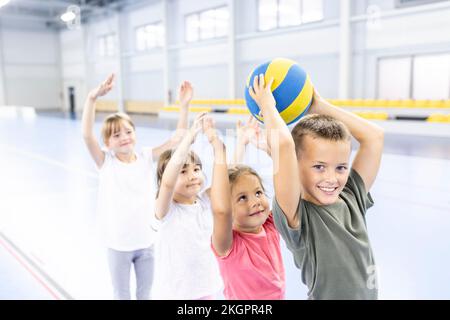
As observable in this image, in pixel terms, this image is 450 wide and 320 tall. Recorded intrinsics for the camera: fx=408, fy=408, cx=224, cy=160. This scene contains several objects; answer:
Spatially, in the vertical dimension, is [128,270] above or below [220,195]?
below

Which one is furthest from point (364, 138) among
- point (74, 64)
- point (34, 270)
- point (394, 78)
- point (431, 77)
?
point (74, 64)

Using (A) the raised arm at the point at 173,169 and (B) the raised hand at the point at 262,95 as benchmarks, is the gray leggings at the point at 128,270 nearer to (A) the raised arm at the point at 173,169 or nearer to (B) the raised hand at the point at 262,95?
(A) the raised arm at the point at 173,169

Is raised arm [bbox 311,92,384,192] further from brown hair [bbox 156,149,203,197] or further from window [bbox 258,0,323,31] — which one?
window [bbox 258,0,323,31]

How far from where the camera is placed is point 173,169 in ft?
5.95

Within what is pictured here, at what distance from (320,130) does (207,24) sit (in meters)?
19.9

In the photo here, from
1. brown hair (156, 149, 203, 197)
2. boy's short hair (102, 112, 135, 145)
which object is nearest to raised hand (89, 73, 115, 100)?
boy's short hair (102, 112, 135, 145)

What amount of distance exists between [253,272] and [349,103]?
490 inches

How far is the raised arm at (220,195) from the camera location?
1512 mm

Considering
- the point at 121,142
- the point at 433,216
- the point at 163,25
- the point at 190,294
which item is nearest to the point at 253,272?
the point at 190,294

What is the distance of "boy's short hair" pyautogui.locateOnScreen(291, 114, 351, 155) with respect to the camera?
1398 millimetres

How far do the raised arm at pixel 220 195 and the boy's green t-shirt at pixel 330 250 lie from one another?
0.21 m

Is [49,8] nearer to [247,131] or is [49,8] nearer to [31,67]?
[31,67]

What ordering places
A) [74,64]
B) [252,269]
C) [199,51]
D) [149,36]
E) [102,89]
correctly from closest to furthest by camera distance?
[252,269], [102,89], [199,51], [149,36], [74,64]

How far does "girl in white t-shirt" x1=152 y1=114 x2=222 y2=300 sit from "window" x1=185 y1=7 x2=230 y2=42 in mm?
17949
